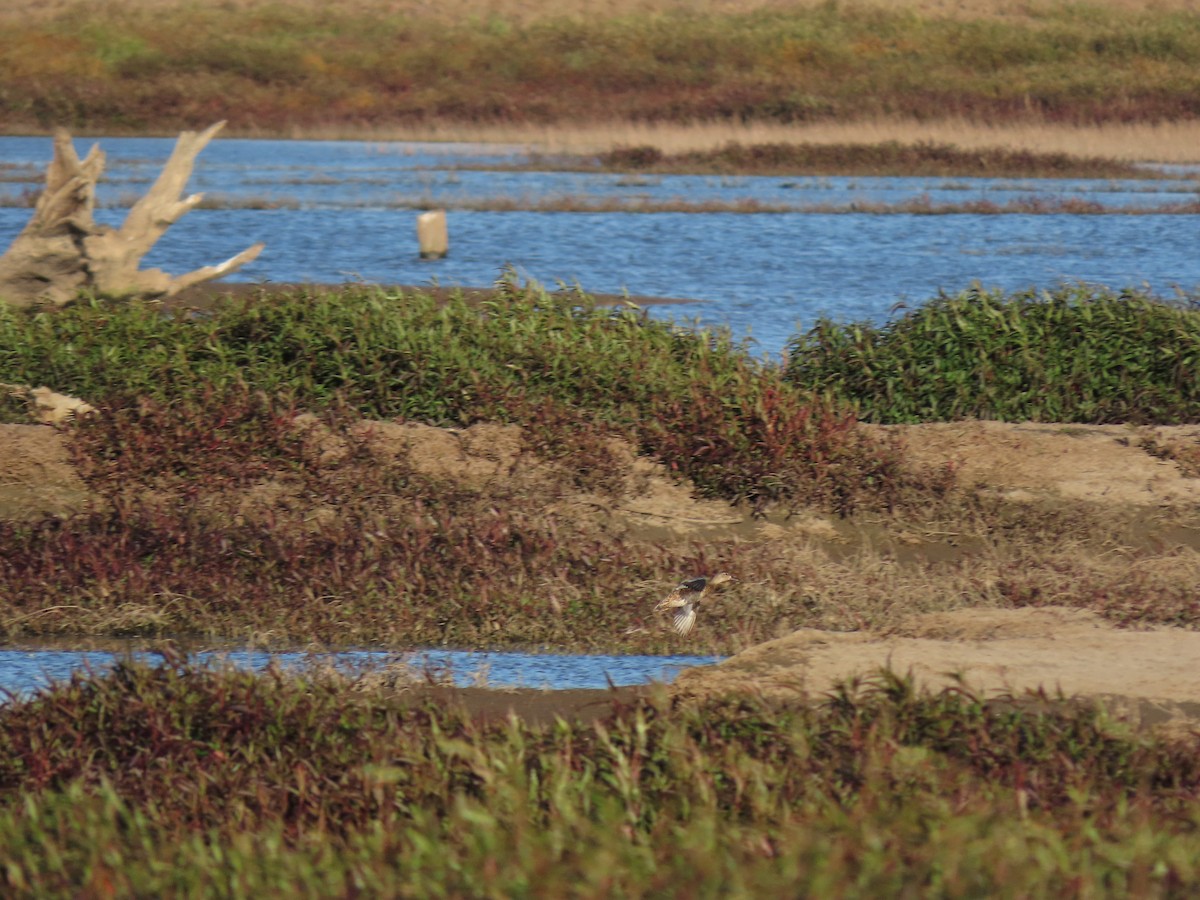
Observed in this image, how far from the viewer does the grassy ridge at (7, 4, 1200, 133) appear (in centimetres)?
4659

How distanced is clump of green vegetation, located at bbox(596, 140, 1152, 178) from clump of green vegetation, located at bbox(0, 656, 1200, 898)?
3188cm

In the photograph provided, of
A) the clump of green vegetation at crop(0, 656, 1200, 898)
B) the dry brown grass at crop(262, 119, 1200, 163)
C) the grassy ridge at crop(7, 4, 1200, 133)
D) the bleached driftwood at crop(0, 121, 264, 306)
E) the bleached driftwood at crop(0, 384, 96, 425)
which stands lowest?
the dry brown grass at crop(262, 119, 1200, 163)

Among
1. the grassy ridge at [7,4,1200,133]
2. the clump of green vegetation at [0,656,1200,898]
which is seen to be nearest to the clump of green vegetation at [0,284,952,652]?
the clump of green vegetation at [0,656,1200,898]

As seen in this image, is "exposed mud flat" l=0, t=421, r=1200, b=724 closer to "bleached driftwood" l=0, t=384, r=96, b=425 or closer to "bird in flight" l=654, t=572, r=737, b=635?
"bleached driftwood" l=0, t=384, r=96, b=425

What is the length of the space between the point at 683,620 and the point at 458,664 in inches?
42.6

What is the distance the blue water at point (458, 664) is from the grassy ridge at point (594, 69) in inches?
1504

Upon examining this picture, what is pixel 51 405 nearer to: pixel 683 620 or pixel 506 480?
pixel 506 480

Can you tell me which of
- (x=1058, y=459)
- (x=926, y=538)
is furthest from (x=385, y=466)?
(x=1058, y=459)

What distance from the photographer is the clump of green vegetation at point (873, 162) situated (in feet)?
122

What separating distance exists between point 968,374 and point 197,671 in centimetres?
760

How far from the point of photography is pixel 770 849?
14.3 feet

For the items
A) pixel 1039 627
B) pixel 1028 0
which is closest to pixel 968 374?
pixel 1039 627

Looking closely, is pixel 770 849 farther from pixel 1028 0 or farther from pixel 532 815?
pixel 1028 0

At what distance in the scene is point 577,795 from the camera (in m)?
5.09
